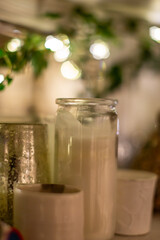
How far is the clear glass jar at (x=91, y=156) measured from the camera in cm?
64

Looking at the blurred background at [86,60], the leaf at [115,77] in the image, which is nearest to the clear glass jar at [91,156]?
the blurred background at [86,60]

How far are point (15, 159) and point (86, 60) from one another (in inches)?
29.3

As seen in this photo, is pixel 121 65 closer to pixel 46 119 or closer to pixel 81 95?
pixel 81 95

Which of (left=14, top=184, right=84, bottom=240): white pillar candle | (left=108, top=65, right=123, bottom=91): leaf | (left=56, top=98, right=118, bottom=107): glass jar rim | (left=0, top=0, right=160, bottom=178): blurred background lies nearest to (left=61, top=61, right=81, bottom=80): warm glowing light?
(left=0, top=0, right=160, bottom=178): blurred background

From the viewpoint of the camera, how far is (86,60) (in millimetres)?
1316

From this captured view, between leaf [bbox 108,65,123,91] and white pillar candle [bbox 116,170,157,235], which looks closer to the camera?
white pillar candle [bbox 116,170,157,235]

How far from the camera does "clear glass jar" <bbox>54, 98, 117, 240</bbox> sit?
639mm

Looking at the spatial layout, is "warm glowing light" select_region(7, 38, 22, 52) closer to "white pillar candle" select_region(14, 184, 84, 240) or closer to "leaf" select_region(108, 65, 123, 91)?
"white pillar candle" select_region(14, 184, 84, 240)

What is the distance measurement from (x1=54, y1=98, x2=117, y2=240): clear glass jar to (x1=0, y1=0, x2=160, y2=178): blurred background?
15 centimetres

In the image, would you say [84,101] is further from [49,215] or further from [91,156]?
[49,215]

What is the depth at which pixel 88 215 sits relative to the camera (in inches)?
25.2

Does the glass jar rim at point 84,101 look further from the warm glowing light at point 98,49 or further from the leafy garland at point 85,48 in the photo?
the warm glowing light at point 98,49

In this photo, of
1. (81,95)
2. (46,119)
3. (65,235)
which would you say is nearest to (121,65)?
(81,95)

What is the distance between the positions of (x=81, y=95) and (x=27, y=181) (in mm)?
822
